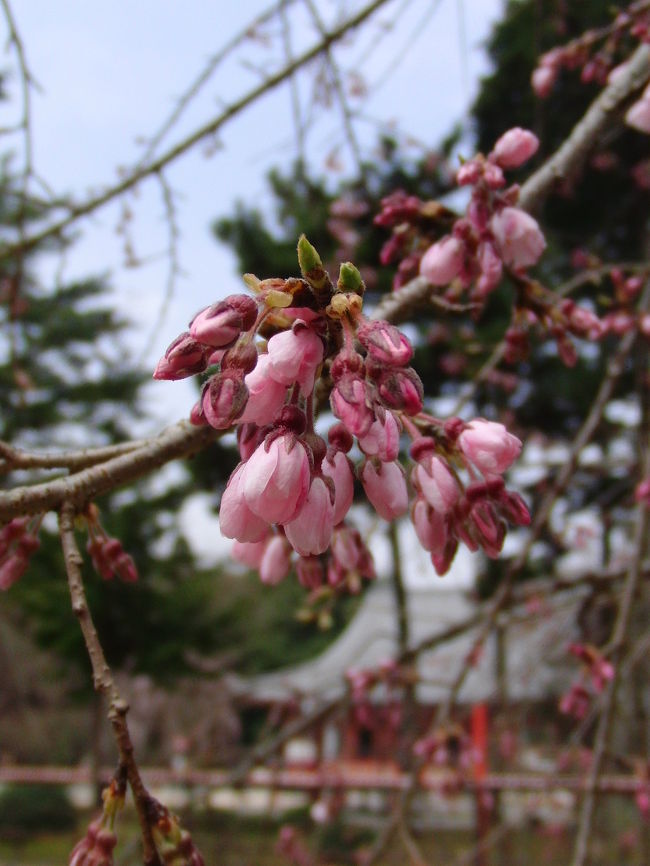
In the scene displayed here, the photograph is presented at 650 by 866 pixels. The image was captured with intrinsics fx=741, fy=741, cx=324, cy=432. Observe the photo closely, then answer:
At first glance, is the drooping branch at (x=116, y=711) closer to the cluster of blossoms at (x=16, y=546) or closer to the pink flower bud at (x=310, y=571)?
the cluster of blossoms at (x=16, y=546)

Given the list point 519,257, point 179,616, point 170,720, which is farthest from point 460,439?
point 170,720

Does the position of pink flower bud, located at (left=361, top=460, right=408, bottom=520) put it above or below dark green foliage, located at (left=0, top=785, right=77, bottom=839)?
above

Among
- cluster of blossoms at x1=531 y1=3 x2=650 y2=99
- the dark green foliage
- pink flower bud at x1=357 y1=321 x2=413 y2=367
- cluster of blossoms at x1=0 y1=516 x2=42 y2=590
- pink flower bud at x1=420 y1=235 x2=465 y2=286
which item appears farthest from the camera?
the dark green foliage

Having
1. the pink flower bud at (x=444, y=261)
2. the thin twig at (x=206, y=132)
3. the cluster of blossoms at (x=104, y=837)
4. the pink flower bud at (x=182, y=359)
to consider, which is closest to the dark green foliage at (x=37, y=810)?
the thin twig at (x=206, y=132)

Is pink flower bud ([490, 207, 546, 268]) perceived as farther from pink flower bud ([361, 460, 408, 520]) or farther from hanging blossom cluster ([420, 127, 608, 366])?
pink flower bud ([361, 460, 408, 520])

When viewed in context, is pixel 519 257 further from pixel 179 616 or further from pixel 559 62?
pixel 179 616

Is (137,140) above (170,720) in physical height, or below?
above

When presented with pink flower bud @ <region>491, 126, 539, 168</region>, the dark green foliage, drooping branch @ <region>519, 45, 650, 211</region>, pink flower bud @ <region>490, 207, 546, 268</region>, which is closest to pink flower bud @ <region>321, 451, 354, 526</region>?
pink flower bud @ <region>490, 207, 546, 268</region>
